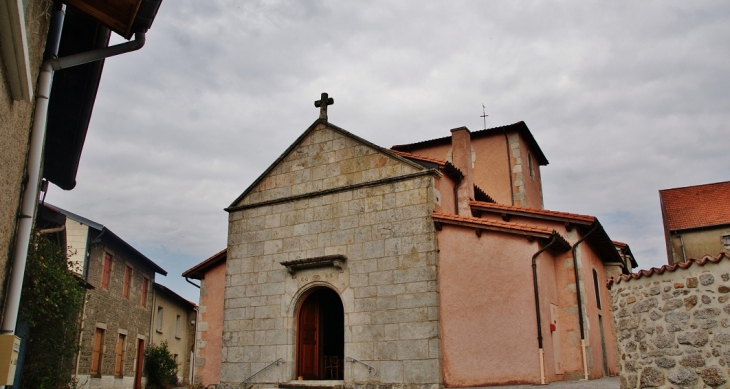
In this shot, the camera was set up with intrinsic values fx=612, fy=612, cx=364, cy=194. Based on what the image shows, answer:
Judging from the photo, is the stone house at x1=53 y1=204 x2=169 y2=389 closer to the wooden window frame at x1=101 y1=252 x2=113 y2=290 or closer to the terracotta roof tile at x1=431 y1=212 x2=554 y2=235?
the wooden window frame at x1=101 y1=252 x2=113 y2=290

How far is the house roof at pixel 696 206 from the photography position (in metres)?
26.6

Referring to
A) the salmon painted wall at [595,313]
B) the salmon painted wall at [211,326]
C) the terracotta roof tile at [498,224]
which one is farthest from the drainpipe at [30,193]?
the salmon painted wall at [595,313]

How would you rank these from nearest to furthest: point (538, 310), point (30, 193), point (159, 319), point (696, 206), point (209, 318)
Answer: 1. point (30, 193)
2. point (538, 310)
3. point (209, 318)
4. point (159, 319)
5. point (696, 206)

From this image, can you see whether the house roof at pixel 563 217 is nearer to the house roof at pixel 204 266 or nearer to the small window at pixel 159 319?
the house roof at pixel 204 266

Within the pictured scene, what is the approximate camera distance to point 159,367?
24.8 metres

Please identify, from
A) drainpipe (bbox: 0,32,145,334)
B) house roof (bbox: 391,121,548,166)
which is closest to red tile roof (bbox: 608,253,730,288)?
drainpipe (bbox: 0,32,145,334)

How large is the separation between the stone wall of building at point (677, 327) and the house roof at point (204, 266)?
10229 mm

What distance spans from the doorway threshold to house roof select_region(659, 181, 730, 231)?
20.1 meters

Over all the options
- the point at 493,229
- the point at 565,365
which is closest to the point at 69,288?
the point at 493,229

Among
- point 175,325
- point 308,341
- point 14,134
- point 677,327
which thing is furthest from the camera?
point 175,325

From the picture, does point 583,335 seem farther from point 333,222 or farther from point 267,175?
point 267,175

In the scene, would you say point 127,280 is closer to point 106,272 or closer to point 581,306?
point 106,272

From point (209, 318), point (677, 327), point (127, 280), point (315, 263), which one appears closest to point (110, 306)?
point (127, 280)

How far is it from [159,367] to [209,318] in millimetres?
11168
